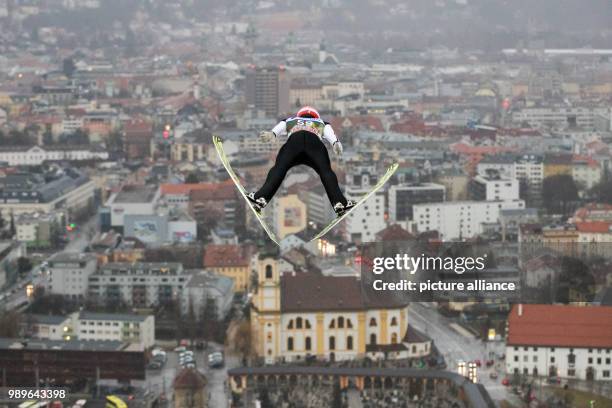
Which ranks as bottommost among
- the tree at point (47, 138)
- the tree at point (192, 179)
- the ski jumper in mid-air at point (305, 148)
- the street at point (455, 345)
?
the street at point (455, 345)

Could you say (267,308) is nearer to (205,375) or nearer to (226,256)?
(205,375)

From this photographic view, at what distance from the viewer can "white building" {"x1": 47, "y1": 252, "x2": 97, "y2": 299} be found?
40.5ft

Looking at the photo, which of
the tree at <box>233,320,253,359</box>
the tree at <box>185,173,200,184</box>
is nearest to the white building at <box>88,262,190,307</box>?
the tree at <box>233,320,253,359</box>

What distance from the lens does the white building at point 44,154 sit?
20500mm

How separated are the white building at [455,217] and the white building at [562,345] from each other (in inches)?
197

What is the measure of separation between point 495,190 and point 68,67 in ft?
52.4

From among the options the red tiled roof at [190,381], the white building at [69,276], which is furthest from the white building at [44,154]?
the red tiled roof at [190,381]

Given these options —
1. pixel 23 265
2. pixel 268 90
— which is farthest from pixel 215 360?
pixel 268 90

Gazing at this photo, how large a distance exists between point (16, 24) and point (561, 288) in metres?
27.7

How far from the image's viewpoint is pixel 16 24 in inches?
1449

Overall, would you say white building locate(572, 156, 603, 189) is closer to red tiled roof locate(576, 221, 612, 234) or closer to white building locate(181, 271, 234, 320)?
red tiled roof locate(576, 221, 612, 234)

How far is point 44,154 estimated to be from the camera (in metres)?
20.8

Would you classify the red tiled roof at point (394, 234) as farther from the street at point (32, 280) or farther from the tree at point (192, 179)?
the tree at point (192, 179)

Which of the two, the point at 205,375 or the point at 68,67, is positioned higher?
the point at 68,67
